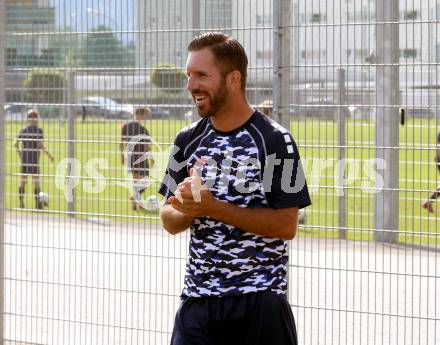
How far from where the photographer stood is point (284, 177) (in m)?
4.45

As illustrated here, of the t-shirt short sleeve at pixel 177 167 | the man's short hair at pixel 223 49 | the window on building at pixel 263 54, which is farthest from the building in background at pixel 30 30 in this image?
the man's short hair at pixel 223 49

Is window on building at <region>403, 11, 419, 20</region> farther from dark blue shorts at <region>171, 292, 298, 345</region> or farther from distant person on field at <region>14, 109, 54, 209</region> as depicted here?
dark blue shorts at <region>171, 292, 298, 345</region>

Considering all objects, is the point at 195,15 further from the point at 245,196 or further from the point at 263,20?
the point at 245,196

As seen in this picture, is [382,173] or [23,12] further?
[23,12]

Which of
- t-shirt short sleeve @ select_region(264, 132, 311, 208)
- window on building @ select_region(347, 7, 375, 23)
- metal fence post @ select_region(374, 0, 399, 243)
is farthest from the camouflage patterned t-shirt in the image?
window on building @ select_region(347, 7, 375, 23)

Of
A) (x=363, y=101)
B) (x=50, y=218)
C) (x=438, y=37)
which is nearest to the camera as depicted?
(x=438, y=37)

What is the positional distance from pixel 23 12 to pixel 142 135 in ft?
9.16

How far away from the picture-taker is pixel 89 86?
352 inches

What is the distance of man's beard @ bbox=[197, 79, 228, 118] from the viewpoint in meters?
4.56

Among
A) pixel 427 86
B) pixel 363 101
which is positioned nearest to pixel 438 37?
pixel 427 86

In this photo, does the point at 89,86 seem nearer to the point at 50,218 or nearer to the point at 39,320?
the point at 50,218

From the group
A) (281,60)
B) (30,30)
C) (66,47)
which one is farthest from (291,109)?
(30,30)

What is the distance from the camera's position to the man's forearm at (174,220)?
14.9 ft

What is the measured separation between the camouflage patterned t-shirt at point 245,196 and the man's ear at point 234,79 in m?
0.17
